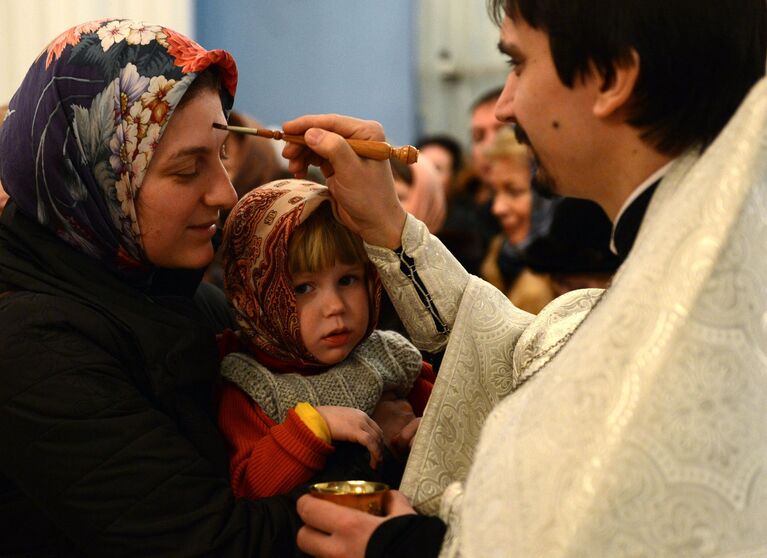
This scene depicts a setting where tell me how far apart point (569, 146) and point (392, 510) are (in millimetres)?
623

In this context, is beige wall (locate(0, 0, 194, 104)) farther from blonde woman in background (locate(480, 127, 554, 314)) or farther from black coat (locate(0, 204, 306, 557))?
black coat (locate(0, 204, 306, 557))

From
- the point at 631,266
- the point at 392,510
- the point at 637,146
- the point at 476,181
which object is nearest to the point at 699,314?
the point at 631,266

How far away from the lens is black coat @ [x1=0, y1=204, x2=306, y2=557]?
5.35 ft

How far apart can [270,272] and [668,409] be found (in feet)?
3.32

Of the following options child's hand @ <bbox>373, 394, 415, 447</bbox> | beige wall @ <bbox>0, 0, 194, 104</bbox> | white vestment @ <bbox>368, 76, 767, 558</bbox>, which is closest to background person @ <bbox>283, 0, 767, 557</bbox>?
white vestment @ <bbox>368, 76, 767, 558</bbox>

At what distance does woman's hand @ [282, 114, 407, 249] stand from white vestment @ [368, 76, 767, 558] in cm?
64

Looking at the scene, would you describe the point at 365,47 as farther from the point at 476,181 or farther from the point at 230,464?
the point at 230,464

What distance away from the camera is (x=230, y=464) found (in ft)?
6.24

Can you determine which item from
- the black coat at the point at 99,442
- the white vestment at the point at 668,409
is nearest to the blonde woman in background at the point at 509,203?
the black coat at the point at 99,442

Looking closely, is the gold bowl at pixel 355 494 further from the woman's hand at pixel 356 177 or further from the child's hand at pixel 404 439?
the woman's hand at pixel 356 177

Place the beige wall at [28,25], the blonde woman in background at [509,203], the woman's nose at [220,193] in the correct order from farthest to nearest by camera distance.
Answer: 1. the blonde woman in background at [509,203]
2. the beige wall at [28,25]
3. the woman's nose at [220,193]

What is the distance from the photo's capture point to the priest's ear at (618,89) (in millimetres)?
1455

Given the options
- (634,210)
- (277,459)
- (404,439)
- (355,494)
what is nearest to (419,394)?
(404,439)

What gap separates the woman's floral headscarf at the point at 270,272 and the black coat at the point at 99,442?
29 centimetres
